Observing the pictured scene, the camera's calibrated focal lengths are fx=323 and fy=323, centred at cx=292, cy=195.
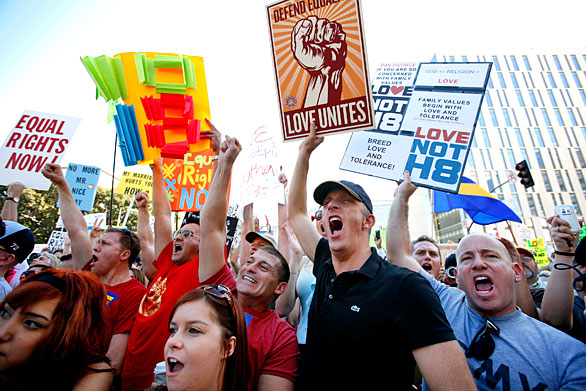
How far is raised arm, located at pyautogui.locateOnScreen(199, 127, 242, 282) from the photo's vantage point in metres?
2.41

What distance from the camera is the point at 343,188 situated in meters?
2.24

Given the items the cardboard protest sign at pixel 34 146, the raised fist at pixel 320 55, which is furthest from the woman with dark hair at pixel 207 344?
the cardboard protest sign at pixel 34 146

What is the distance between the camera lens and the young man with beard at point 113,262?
2.60 metres

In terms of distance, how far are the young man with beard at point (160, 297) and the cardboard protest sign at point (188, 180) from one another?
3.95 feet

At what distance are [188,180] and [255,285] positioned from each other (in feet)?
8.96

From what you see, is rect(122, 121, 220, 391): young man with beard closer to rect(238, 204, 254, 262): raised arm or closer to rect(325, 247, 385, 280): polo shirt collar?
rect(238, 204, 254, 262): raised arm

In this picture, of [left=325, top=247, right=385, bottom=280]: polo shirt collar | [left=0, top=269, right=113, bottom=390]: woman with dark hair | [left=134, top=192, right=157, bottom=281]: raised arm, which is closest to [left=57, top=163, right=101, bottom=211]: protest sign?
[left=134, top=192, right=157, bottom=281]: raised arm

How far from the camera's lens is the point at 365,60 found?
2.62 m

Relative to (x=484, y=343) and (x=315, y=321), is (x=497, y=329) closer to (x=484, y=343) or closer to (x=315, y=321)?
(x=484, y=343)

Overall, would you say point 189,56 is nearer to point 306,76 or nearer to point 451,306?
Answer: point 306,76

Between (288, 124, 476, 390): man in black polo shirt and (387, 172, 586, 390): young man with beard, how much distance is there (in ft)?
0.55

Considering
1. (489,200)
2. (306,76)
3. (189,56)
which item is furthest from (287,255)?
(489,200)

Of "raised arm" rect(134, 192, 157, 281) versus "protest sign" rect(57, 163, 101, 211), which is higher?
"protest sign" rect(57, 163, 101, 211)

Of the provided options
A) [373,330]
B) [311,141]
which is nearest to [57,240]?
[311,141]
